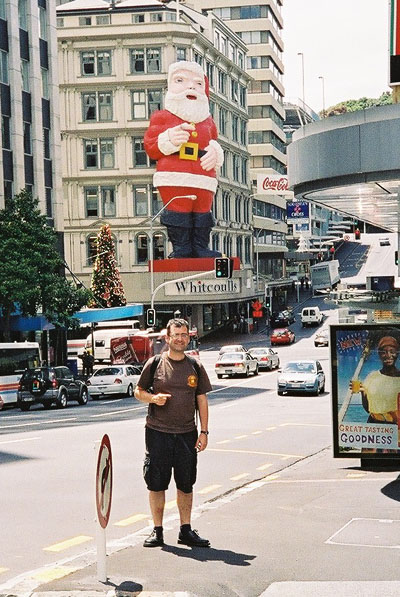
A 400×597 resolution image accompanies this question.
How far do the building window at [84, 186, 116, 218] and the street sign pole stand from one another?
6963 cm

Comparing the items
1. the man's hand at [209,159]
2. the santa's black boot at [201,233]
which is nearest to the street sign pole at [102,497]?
the man's hand at [209,159]

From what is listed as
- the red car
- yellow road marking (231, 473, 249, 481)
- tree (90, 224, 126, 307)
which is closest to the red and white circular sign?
yellow road marking (231, 473, 249, 481)

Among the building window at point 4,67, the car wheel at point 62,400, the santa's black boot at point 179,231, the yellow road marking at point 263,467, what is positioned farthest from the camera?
the santa's black boot at point 179,231

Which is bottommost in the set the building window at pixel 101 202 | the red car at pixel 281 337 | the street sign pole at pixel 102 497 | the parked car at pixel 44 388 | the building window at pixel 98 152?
the red car at pixel 281 337

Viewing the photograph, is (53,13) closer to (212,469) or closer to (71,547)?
(212,469)

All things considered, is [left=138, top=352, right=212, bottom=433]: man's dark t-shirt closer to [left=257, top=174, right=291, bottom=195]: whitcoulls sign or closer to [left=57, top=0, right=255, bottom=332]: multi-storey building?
[left=57, top=0, right=255, bottom=332]: multi-storey building

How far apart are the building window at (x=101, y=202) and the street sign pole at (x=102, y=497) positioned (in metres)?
69.6

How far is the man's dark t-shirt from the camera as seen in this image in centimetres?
866

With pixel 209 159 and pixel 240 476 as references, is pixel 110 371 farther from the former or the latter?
pixel 209 159

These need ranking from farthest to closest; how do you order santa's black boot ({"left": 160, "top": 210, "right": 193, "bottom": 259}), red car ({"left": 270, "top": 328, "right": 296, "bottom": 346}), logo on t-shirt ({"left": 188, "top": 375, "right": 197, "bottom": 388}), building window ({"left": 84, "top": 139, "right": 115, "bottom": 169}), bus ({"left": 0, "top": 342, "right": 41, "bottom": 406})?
building window ({"left": 84, "top": 139, "right": 115, "bottom": 169}) → red car ({"left": 270, "top": 328, "right": 296, "bottom": 346}) → santa's black boot ({"left": 160, "top": 210, "right": 193, "bottom": 259}) → bus ({"left": 0, "top": 342, "right": 41, "bottom": 406}) → logo on t-shirt ({"left": 188, "top": 375, "right": 197, "bottom": 388})

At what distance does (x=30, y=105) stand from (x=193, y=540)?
1696 inches

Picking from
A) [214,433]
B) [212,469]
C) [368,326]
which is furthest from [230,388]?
[368,326]

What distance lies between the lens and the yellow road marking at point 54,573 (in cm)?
795

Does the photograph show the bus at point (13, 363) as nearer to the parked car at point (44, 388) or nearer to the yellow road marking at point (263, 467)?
the parked car at point (44, 388)
